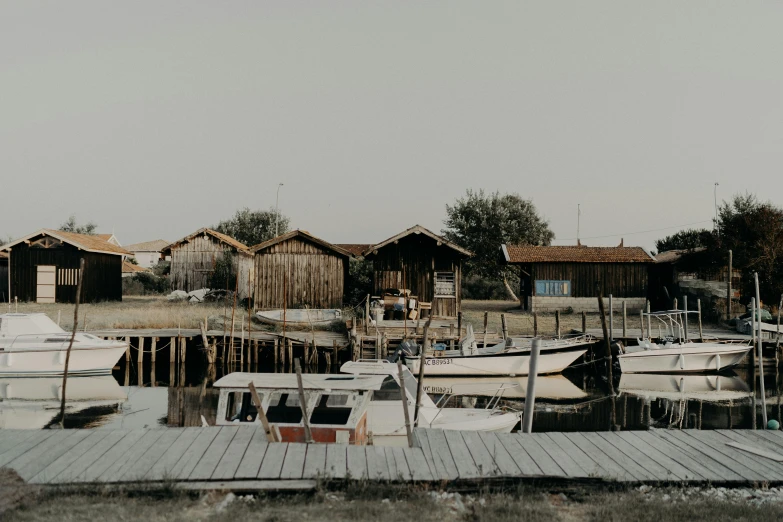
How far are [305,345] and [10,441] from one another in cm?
2110

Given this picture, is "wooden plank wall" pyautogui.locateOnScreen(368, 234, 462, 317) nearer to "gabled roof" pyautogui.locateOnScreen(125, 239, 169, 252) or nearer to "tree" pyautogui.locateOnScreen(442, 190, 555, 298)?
"tree" pyautogui.locateOnScreen(442, 190, 555, 298)

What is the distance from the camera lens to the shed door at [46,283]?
4062 cm

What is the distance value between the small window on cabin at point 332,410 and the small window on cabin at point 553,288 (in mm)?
32271

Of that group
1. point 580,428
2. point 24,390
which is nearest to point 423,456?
point 580,428

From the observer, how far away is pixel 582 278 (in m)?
42.4

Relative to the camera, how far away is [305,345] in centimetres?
2980

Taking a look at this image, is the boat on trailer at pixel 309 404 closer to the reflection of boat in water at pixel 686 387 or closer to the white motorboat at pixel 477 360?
the white motorboat at pixel 477 360

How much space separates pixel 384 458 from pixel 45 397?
61.4 feet

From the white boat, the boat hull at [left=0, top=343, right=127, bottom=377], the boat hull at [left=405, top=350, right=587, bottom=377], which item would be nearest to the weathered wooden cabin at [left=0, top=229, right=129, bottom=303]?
the white boat

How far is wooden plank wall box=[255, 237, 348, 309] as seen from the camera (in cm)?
3734

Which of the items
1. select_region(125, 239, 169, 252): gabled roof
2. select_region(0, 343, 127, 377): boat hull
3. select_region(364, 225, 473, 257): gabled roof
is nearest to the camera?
select_region(0, 343, 127, 377): boat hull

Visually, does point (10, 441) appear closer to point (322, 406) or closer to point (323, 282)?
point (322, 406)

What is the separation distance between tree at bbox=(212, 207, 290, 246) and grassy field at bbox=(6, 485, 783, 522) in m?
69.0

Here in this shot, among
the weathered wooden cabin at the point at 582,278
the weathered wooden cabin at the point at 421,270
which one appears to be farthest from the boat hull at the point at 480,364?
the weathered wooden cabin at the point at 582,278
